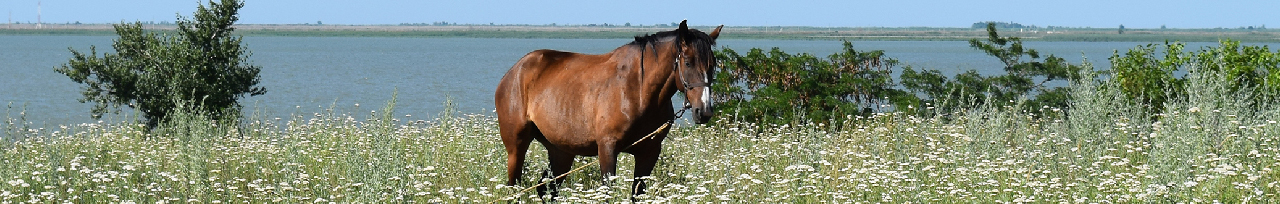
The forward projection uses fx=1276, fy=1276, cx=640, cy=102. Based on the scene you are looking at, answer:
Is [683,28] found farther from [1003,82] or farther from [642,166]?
[1003,82]

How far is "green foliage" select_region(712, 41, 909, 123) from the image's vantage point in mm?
15562

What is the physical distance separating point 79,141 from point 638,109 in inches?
306

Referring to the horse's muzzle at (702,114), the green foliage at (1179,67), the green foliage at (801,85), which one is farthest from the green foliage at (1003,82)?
the horse's muzzle at (702,114)

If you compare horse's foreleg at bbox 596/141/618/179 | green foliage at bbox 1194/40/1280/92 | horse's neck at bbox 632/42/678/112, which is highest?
horse's neck at bbox 632/42/678/112

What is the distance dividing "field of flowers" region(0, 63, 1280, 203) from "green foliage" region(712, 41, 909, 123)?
2.50 m

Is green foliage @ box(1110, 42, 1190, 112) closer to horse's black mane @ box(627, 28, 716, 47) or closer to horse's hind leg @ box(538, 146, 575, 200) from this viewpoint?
horse's hind leg @ box(538, 146, 575, 200)

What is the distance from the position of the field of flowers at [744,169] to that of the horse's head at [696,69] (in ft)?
1.72

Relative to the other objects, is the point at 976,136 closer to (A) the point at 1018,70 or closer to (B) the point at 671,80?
(B) the point at 671,80

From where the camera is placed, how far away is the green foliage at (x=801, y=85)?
51.1 ft

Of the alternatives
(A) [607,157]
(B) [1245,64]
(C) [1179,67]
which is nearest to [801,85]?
(C) [1179,67]

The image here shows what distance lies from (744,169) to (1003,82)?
9.08 metres

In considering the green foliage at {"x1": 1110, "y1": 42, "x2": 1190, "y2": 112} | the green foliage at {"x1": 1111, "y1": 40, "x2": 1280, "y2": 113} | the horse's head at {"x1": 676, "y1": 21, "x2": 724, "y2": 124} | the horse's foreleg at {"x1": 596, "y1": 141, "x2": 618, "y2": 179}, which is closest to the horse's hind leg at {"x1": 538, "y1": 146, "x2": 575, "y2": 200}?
the horse's foreleg at {"x1": 596, "y1": 141, "x2": 618, "y2": 179}

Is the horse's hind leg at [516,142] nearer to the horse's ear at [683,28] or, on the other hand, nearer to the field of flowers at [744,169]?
the field of flowers at [744,169]

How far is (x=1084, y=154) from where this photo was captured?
9953mm
